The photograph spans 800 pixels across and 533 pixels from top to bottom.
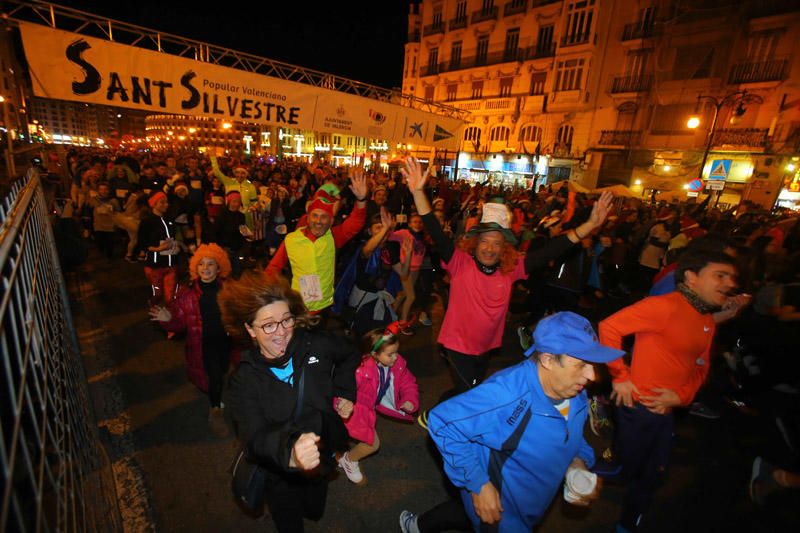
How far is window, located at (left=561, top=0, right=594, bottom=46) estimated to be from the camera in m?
26.0

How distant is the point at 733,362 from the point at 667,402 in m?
3.97

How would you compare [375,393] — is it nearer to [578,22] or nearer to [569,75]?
[569,75]

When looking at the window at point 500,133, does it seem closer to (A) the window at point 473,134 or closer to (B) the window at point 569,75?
(A) the window at point 473,134

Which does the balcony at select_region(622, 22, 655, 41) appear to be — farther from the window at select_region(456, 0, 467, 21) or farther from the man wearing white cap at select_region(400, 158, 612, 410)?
the man wearing white cap at select_region(400, 158, 612, 410)

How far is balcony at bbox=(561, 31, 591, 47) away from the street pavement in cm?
2966

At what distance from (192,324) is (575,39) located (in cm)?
3256

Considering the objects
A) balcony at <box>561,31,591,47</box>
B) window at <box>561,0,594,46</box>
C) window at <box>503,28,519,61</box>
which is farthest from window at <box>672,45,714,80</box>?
window at <box>503,28,519,61</box>

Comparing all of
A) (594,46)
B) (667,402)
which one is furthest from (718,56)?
(667,402)

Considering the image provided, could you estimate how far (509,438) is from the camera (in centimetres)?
183

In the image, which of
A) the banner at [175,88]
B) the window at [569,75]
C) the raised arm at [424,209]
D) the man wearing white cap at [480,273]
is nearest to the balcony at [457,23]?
the window at [569,75]

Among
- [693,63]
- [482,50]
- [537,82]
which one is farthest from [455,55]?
[693,63]

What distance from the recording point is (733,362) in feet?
16.7

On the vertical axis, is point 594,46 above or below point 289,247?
above

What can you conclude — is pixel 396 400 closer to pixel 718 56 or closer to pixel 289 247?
pixel 289 247
